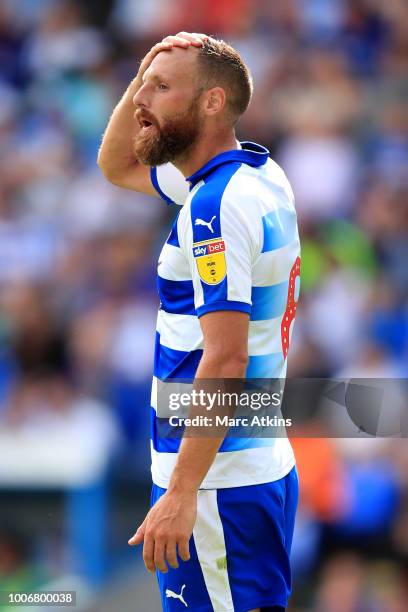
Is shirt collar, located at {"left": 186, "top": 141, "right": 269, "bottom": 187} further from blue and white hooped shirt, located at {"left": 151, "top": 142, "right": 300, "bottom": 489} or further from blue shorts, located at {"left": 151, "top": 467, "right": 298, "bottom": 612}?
blue shorts, located at {"left": 151, "top": 467, "right": 298, "bottom": 612}

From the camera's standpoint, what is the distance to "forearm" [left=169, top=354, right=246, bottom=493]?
288 centimetres

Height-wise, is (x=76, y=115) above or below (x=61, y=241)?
above

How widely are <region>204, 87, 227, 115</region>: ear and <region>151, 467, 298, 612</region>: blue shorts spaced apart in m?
1.09

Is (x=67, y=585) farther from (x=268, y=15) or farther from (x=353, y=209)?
(x=268, y=15)

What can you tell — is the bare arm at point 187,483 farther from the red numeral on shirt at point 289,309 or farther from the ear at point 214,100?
the ear at point 214,100

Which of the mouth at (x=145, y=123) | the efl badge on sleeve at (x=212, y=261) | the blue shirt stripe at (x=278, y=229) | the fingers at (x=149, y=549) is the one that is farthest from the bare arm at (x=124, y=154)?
the fingers at (x=149, y=549)

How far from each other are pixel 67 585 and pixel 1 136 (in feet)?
15.7

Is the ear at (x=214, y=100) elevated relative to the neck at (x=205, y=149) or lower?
elevated

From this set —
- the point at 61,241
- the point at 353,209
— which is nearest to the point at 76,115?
the point at 61,241

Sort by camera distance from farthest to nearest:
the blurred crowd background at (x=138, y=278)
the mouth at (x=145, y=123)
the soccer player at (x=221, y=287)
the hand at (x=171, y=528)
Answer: the blurred crowd background at (x=138, y=278) < the mouth at (x=145, y=123) < the soccer player at (x=221, y=287) < the hand at (x=171, y=528)

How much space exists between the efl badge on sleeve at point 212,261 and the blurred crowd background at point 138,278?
11.7 ft

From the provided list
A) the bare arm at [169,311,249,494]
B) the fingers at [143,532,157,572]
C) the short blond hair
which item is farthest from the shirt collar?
the fingers at [143,532,157,572]

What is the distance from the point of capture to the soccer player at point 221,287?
300 cm

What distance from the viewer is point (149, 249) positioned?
26.4 ft
